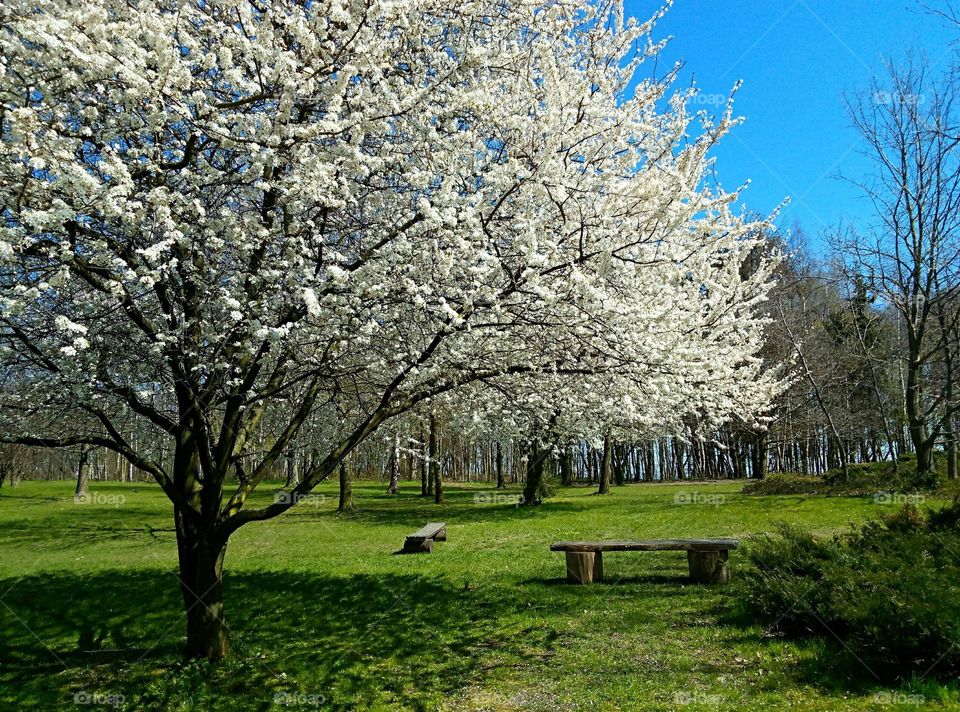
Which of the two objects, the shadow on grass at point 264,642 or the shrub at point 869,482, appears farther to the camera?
the shrub at point 869,482

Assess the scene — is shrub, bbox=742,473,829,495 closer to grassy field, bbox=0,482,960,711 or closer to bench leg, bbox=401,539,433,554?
grassy field, bbox=0,482,960,711

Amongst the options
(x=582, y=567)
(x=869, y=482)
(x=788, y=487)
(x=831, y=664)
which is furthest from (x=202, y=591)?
(x=788, y=487)

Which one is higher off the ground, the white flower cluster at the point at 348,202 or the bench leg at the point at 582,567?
the white flower cluster at the point at 348,202

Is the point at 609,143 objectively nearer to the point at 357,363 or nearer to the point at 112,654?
the point at 357,363

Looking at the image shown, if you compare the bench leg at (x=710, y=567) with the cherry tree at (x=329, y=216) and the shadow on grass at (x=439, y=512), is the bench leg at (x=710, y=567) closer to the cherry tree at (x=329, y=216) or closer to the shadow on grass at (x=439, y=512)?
the cherry tree at (x=329, y=216)

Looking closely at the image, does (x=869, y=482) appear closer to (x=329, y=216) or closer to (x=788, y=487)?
(x=788, y=487)

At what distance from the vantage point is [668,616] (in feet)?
26.5

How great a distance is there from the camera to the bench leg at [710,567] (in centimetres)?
962

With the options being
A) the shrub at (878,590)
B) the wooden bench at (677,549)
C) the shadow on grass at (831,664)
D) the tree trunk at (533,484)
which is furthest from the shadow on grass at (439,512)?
the shadow on grass at (831,664)

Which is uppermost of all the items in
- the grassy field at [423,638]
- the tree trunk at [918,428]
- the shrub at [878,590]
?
the tree trunk at [918,428]

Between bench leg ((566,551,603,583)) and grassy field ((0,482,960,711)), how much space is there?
0.33 m

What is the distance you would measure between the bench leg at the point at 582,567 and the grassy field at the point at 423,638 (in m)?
0.33

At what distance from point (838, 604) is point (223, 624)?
263 inches

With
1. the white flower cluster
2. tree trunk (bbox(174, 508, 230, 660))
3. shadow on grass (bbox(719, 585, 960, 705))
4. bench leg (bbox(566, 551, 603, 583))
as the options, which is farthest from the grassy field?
the white flower cluster
